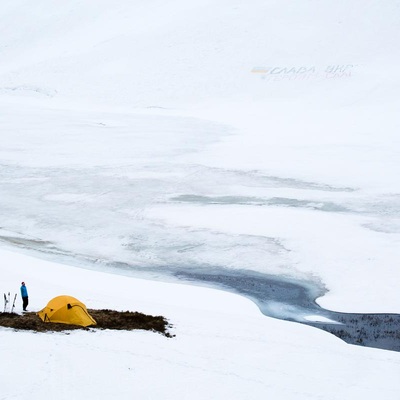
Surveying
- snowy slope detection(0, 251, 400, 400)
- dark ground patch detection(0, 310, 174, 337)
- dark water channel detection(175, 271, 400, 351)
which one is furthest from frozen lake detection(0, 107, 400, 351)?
dark ground patch detection(0, 310, 174, 337)

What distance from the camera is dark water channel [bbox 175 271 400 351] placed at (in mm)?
14367

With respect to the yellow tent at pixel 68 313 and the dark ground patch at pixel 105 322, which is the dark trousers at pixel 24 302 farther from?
the yellow tent at pixel 68 313

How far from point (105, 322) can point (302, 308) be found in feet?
16.5

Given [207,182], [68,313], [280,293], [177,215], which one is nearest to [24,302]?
[68,313]

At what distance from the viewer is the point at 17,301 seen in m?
14.8

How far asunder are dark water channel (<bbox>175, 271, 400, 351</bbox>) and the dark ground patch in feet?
10.5

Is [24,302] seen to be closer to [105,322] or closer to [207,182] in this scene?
[105,322]

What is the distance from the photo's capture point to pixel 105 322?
13.6 m

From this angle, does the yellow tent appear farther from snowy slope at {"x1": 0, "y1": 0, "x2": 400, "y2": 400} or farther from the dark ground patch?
snowy slope at {"x1": 0, "y1": 0, "x2": 400, "y2": 400}

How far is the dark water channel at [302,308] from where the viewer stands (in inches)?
566

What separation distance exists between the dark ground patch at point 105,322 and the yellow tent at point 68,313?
15 centimetres

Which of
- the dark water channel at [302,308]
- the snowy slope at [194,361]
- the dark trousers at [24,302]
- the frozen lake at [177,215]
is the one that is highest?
the frozen lake at [177,215]

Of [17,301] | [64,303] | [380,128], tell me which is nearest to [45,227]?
[17,301]

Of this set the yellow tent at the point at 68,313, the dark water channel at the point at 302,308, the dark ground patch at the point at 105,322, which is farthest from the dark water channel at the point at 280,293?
the yellow tent at the point at 68,313
